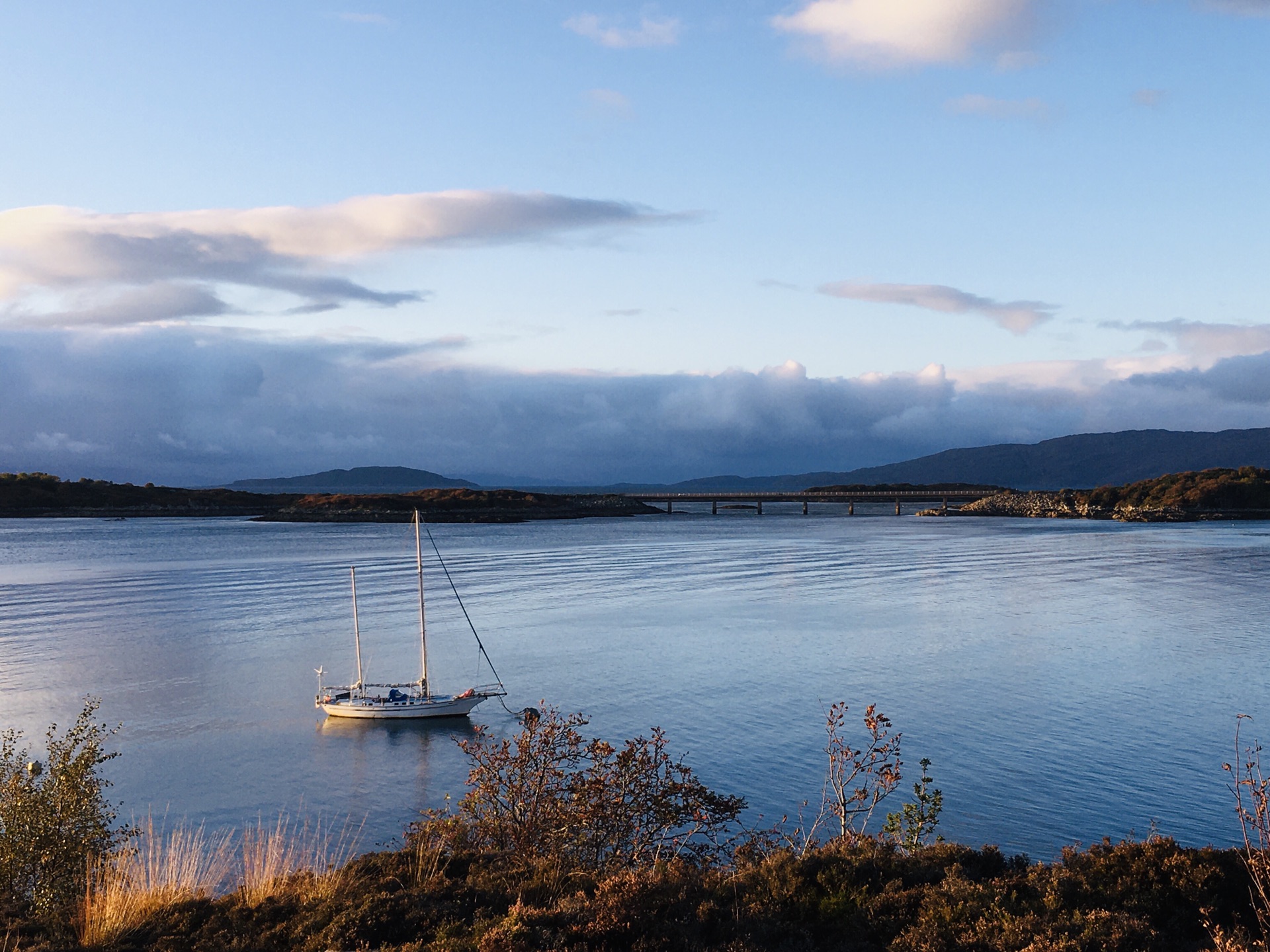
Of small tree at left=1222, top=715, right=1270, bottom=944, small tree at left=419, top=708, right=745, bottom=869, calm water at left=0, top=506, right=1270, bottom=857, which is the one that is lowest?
calm water at left=0, top=506, right=1270, bottom=857

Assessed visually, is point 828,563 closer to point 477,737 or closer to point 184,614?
point 184,614

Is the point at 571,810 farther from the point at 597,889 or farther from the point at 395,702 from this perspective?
the point at 395,702

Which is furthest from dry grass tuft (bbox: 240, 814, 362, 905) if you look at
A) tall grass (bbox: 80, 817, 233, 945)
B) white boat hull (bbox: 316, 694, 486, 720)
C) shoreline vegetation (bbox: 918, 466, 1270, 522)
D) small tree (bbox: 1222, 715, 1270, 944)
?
shoreline vegetation (bbox: 918, 466, 1270, 522)

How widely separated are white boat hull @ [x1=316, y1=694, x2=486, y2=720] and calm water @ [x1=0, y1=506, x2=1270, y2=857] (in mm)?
844

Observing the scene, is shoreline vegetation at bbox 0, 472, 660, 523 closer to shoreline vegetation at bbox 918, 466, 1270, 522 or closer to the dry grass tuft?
shoreline vegetation at bbox 918, 466, 1270, 522

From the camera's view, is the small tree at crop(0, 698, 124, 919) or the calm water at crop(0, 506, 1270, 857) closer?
the small tree at crop(0, 698, 124, 919)

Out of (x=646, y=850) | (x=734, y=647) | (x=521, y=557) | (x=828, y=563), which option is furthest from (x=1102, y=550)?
(x=646, y=850)

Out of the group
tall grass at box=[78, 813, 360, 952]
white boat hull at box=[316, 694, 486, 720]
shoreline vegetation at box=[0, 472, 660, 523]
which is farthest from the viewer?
shoreline vegetation at box=[0, 472, 660, 523]

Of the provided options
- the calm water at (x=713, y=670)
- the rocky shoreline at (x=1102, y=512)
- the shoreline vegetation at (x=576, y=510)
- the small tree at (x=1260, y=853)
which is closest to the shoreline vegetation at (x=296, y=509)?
A: the shoreline vegetation at (x=576, y=510)

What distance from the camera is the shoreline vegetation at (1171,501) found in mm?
164000

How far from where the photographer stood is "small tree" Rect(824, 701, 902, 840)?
15.3 meters

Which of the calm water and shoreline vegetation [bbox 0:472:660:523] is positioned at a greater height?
shoreline vegetation [bbox 0:472:660:523]

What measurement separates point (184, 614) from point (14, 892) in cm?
4552

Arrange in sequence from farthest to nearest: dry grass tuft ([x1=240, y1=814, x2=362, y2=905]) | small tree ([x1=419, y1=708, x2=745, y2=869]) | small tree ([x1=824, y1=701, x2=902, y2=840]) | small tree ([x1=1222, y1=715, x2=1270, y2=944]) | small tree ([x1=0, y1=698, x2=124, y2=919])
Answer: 1. small tree ([x1=824, y1=701, x2=902, y2=840])
2. small tree ([x1=419, y1=708, x2=745, y2=869])
3. small tree ([x1=0, y1=698, x2=124, y2=919])
4. dry grass tuft ([x1=240, y1=814, x2=362, y2=905])
5. small tree ([x1=1222, y1=715, x2=1270, y2=944])
